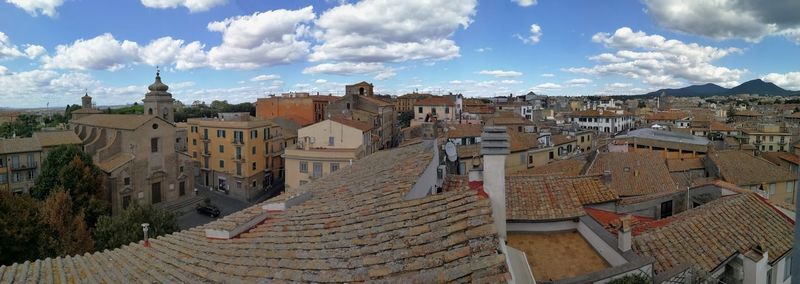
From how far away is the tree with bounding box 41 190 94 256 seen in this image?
2127 centimetres

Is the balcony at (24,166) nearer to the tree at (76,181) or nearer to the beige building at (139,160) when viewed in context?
the beige building at (139,160)

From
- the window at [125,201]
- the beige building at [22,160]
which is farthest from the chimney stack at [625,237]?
the beige building at [22,160]

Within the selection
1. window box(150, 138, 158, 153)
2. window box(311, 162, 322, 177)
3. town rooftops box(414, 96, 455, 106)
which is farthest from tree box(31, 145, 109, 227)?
town rooftops box(414, 96, 455, 106)

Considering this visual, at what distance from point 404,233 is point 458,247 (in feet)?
2.04

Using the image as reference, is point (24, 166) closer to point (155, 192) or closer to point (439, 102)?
point (155, 192)

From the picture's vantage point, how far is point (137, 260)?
5.61 metres

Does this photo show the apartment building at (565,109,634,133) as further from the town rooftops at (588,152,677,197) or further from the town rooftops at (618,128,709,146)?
the town rooftops at (588,152,677,197)

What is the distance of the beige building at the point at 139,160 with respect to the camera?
3488 centimetres

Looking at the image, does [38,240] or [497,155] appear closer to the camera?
[497,155]

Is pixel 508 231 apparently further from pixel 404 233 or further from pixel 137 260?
pixel 137 260

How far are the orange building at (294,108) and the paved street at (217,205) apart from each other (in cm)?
1827

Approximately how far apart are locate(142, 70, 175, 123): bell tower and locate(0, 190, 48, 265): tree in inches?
989

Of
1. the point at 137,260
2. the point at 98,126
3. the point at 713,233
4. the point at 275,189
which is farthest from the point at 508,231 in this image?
the point at 98,126

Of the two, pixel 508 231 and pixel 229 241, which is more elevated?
pixel 229 241
